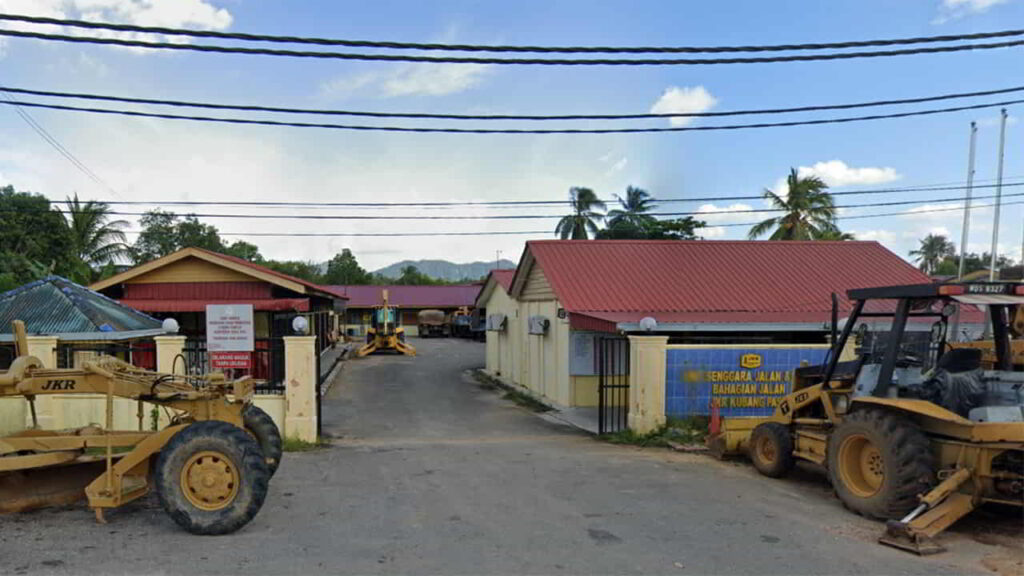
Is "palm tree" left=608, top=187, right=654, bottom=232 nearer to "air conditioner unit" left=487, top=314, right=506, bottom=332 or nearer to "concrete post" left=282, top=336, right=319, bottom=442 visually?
"air conditioner unit" left=487, top=314, right=506, bottom=332

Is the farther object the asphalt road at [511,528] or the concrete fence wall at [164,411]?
the concrete fence wall at [164,411]

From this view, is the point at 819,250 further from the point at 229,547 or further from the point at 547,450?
the point at 229,547

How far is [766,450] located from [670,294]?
25.5 ft

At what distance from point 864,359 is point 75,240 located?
36.4 metres

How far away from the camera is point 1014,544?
5.98 meters

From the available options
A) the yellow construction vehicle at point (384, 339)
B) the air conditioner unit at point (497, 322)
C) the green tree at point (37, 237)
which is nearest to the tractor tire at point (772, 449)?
the air conditioner unit at point (497, 322)

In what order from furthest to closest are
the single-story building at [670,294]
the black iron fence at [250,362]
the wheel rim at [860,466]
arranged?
the single-story building at [670,294] < the black iron fence at [250,362] < the wheel rim at [860,466]

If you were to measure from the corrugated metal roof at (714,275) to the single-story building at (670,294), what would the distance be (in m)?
0.03

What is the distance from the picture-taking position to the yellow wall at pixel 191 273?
19.8m

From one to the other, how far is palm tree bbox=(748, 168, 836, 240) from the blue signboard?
2527 centimetres

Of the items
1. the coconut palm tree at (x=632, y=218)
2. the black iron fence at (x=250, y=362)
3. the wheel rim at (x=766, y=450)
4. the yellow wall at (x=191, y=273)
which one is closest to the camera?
the wheel rim at (x=766, y=450)

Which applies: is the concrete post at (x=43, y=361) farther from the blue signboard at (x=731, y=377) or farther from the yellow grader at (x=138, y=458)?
the blue signboard at (x=731, y=377)

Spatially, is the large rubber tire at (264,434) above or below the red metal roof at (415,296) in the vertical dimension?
below

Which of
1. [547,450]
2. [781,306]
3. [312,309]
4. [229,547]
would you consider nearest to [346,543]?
[229,547]
